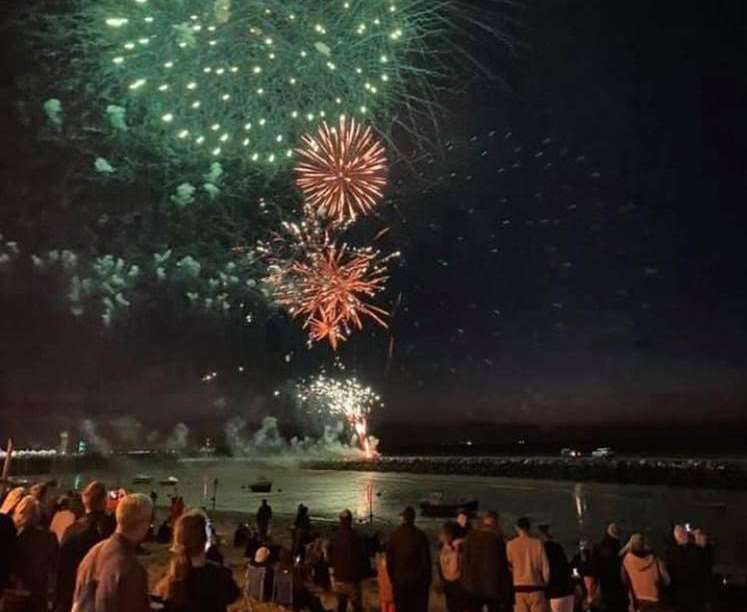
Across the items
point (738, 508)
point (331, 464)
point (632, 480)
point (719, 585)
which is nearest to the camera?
point (719, 585)

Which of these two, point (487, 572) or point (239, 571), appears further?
point (239, 571)

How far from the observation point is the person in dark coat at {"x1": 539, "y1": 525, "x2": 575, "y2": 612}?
766cm

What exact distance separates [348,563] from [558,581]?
2582 mm

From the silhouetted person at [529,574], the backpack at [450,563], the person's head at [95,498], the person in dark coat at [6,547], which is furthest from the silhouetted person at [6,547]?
the silhouetted person at [529,574]

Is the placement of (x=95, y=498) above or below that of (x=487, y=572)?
above

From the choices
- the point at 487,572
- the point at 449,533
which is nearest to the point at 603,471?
the point at 449,533

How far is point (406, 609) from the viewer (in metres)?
7.39

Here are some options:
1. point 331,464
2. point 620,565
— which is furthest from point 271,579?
point 331,464

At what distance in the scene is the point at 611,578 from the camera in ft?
27.1

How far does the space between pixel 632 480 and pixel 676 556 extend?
93700mm

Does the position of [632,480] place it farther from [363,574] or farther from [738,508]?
[363,574]

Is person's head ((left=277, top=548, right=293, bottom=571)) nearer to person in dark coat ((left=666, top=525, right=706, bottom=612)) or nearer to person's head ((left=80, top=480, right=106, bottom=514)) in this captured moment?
person's head ((left=80, top=480, right=106, bottom=514))

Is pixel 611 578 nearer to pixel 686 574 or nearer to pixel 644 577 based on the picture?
pixel 686 574

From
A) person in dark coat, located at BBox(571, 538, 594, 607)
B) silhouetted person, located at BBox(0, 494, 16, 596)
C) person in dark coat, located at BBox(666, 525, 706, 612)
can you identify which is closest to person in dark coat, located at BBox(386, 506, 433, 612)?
person in dark coat, located at BBox(571, 538, 594, 607)
